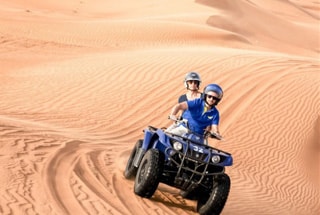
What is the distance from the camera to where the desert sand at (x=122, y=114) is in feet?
24.8

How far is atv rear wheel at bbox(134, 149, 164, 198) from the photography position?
714 centimetres

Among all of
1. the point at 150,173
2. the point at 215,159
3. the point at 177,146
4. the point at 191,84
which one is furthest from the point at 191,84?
the point at 150,173

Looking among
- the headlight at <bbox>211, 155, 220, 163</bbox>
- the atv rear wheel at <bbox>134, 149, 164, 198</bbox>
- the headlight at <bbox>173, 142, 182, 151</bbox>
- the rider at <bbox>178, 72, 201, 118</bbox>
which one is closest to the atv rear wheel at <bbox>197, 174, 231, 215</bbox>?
the headlight at <bbox>211, 155, 220, 163</bbox>

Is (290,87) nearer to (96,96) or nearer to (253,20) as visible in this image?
(96,96)

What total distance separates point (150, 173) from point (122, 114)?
833 cm

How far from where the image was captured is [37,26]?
27.7m

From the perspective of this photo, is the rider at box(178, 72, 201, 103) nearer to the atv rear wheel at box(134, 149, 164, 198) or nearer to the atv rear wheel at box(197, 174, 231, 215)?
the atv rear wheel at box(134, 149, 164, 198)

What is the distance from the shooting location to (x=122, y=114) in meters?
15.4

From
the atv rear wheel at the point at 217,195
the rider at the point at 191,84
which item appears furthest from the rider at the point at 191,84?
the atv rear wheel at the point at 217,195

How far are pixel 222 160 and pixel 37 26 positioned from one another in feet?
71.9

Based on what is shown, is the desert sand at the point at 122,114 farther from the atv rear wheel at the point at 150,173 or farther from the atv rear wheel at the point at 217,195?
the atv rear wheel at the point at 217,195

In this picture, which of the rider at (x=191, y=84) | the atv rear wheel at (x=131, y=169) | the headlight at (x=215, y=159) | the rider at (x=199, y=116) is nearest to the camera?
the headlight at (x=215, y=159)

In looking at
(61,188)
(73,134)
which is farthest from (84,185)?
(73,134)

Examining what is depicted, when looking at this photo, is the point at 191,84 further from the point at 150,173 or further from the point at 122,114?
the point at 122,114
